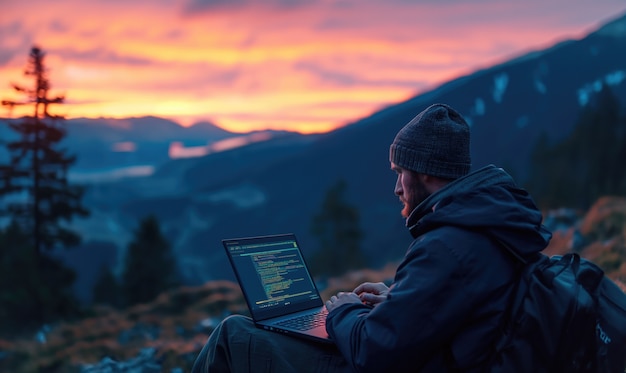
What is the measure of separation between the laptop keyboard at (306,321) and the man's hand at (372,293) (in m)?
0.26

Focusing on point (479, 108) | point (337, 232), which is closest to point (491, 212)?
point (337, 232)

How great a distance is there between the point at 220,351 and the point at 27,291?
2588 cm

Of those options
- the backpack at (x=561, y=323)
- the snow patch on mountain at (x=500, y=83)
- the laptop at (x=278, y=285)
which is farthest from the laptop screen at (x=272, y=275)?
the snow patch on mountain at (x=500, y=83)

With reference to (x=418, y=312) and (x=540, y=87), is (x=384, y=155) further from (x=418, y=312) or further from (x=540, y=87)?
(x=418, y=312)

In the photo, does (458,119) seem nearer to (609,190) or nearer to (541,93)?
(609,190)

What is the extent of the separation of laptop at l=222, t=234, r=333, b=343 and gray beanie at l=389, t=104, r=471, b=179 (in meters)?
0.98

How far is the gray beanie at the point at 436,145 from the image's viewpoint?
3164mm

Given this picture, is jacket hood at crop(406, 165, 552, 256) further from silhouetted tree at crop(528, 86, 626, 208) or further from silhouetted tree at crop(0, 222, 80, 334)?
silhouetted tree at crop(528, 86, 626, 208)

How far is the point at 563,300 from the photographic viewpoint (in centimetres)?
275

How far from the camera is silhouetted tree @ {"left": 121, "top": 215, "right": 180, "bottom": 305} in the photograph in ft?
123

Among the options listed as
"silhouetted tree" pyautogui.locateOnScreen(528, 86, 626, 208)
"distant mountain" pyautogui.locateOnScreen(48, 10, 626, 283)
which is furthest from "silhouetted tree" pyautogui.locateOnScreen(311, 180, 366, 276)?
"distant mountain" pyautogui.locateOnScreen(48, 10, 626, 283)

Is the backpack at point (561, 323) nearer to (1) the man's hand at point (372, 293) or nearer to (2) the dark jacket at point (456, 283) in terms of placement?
(2) the dark jacket at point (456, 283)

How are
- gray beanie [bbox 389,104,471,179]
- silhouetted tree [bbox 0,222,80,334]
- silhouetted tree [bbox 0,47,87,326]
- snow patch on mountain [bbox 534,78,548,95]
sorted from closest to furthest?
gray beanie [bbox 389,104,471,179] → silhouetted tree [bbox 0,222,80,334] → silhouetted tree [bbox 0,47,87,326] → snow patch on mountain [bbox 534,78,548,95]

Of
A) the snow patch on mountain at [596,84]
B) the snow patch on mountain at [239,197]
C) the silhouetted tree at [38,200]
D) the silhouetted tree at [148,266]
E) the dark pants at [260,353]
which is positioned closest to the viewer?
the dark pants at [260,353]
